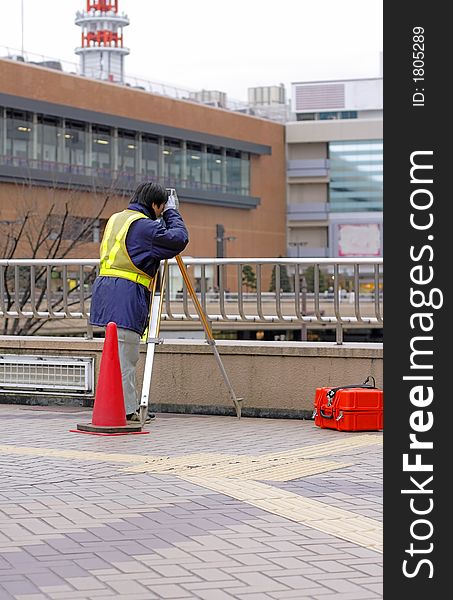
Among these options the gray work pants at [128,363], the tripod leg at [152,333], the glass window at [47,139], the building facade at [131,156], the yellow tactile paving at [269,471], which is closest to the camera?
the yellow tactile paving at [269,471]

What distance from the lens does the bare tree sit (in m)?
14.7

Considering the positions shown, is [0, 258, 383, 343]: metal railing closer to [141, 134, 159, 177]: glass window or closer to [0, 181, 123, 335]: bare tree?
[0, 181, 123, 335]: bare tree

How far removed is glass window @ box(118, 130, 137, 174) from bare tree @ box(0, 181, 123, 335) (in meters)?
11.7

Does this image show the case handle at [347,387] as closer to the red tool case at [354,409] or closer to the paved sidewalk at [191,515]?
the red tool case at [354,409]

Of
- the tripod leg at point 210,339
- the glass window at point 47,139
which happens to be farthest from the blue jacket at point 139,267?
the glass window at point 47,139

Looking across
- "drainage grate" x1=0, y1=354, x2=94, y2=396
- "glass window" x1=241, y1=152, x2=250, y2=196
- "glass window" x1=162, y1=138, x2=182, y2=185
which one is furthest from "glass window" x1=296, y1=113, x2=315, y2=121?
"drainage grate" x1=0, y1=354, x2=94, y2=396

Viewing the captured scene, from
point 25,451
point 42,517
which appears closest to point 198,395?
point 25,451

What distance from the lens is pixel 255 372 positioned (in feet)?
42.2

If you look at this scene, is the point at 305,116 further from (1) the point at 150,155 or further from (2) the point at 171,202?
(2) the point at 171,202

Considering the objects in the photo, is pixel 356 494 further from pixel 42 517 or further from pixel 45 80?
pixel 45 80

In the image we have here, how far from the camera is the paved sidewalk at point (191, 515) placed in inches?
231

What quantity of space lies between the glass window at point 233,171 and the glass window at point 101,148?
14.4 metres

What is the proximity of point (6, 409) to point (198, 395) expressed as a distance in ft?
6.84

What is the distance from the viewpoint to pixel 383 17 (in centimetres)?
428
